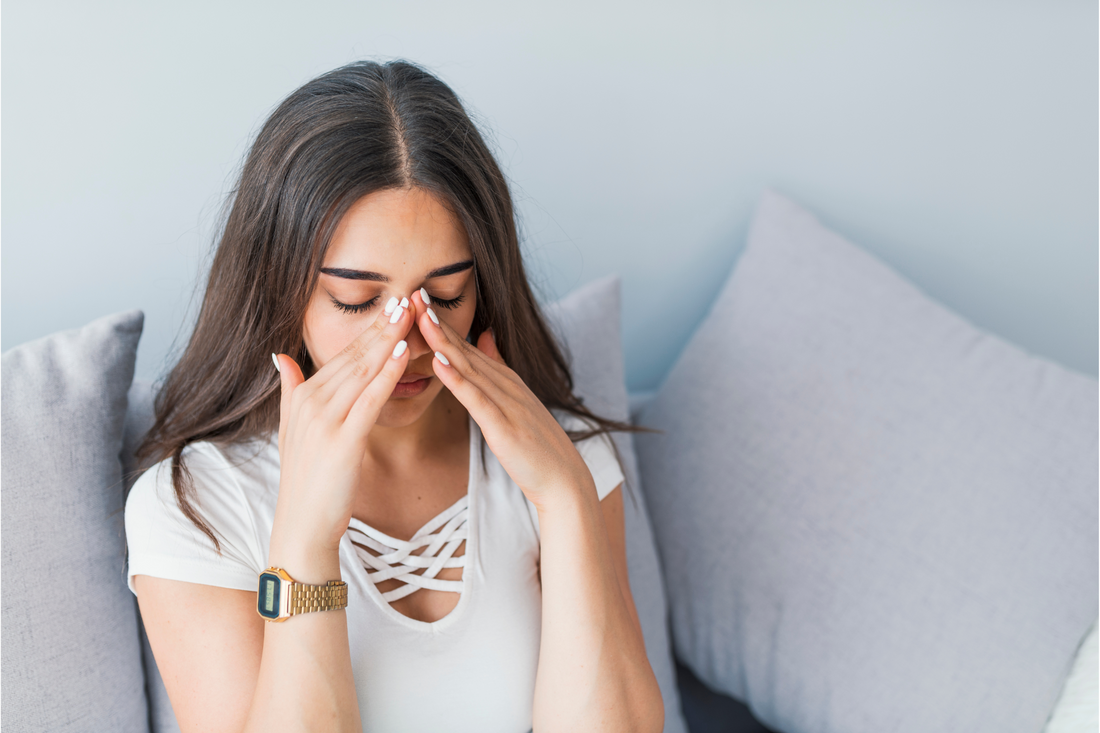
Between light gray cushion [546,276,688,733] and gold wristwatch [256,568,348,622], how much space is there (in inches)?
22.3

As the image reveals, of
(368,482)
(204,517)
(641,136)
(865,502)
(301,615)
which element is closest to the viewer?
(301,615)

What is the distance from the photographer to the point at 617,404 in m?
1.32

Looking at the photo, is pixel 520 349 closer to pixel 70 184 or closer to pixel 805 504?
pixel 805 504

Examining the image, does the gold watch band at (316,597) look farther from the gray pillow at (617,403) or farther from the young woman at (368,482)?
the gray pillow at (617,403)

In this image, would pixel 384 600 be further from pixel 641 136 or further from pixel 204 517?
pixel 641 136

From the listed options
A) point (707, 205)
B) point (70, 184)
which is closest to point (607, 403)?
point (707, 205)

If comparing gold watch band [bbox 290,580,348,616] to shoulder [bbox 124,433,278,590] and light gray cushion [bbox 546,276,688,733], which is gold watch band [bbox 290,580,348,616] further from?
light gray cushion [bbox 546,276,688,733]

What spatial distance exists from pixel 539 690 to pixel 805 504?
592mm

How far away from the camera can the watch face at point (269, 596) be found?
0.80 metres

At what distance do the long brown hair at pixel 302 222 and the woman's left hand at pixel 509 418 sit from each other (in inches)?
4.5

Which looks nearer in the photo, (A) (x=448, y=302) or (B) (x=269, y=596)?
(B) (x=269, y=596)

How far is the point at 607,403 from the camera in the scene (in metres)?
1.30

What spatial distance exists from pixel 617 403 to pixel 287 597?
684 millimetres

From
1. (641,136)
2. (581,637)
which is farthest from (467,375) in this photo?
(641,136)
